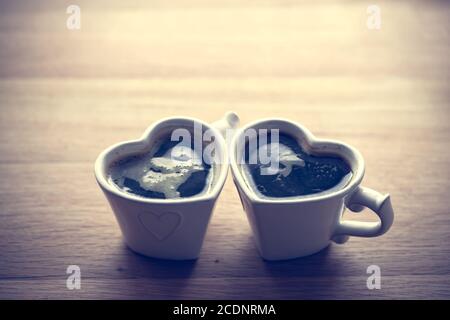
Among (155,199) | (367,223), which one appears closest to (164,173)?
(155,199)

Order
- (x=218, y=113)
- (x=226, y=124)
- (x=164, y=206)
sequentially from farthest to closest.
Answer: (x=218, y=113) → (x=226, y=124) → (x=164, y=206)

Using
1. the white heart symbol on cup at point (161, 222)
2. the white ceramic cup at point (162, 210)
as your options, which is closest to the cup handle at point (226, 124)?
the white ceramic cup at point (162, 210)

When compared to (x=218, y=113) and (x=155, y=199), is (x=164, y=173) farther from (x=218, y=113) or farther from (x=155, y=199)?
(x=218, y=113)

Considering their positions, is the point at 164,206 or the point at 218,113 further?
the point at 218,113

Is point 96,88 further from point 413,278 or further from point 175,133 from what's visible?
point 413,278

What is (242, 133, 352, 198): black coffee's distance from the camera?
0.53 meters

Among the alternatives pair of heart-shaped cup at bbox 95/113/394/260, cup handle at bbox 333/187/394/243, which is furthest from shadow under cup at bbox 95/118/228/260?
cup handle at bbox 333/187/394/243

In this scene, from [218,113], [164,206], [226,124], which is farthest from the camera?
[218,113]

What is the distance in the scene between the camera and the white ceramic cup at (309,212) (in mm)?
509

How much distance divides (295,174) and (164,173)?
113 millimetres

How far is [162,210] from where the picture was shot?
50 cm

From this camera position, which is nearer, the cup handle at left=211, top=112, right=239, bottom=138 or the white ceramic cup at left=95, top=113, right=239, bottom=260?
the white ceramic cup at left=95, top=113, right=239, bottom=260

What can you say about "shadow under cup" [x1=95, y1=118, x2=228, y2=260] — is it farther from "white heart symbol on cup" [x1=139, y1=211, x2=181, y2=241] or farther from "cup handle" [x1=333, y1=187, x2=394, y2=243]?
"cup handle" [x1=333, y1=187, x2=394, y2=243]

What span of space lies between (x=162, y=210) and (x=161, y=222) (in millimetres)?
18
